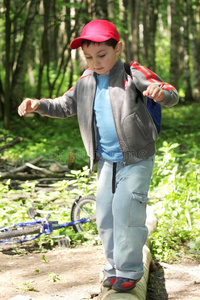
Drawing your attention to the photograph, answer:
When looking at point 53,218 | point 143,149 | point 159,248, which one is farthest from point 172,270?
point 53,218

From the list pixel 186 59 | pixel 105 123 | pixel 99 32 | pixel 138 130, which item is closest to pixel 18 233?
pixel 105 123

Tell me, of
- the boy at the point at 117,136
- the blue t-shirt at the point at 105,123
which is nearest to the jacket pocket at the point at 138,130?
the boy at the point at 117,136

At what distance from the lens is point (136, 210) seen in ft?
9.74

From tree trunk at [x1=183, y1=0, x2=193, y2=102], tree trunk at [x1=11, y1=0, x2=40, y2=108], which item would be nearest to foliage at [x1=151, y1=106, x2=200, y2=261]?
tree trunk at [x1=11, y1=0, x2=40, y2=108]

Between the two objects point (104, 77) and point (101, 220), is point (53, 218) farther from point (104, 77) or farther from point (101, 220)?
point (104, 77)

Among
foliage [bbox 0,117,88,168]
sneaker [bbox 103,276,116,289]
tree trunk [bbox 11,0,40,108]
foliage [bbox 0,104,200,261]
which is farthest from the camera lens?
tree trunk [bbox 11,0,40,108]

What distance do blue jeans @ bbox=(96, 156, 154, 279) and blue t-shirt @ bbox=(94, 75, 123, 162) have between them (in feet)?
0.28

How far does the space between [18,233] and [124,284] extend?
168 cm

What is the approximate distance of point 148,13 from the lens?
25578mm

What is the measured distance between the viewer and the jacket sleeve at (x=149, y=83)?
2.80 metres

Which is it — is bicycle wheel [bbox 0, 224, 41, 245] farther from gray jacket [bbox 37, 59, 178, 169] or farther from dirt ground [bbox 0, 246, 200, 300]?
gray jacket [bbox 37, 59, 178, 169]

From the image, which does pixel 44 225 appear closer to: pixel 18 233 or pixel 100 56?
pixel 18 233

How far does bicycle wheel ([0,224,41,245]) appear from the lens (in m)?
4.30

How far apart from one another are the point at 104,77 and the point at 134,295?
1.62 m
